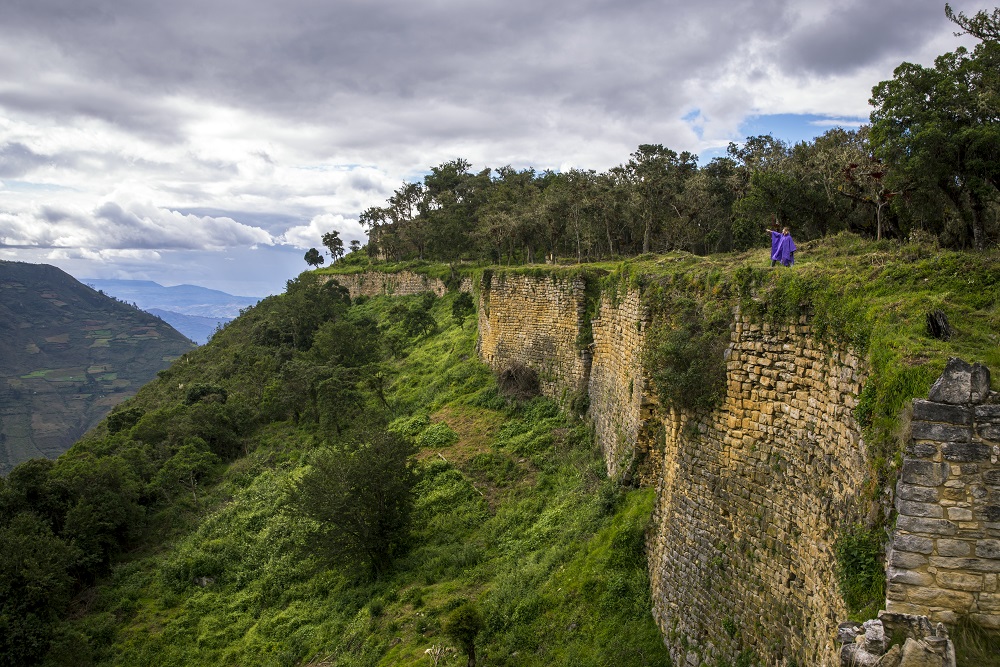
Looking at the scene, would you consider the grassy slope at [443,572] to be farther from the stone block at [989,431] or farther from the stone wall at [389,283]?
the stone wall at [389,283]

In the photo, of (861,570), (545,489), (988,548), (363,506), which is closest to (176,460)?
(363,506)

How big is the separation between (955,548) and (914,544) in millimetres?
248

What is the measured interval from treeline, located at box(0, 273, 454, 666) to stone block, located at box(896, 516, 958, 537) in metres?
12.6

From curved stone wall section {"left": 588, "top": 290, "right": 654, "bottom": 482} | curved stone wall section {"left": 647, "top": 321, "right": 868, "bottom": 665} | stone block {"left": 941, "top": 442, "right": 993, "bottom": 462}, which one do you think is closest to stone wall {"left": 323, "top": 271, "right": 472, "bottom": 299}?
curved stone wall section {"left": 588, "top": 290, "right": 654, "bottom": 482}

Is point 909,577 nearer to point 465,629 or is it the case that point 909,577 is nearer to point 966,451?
point 966,451

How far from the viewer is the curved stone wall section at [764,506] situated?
18.4 feet

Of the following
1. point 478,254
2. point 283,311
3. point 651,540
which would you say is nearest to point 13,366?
point 283,311

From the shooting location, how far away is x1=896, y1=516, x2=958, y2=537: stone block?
4199 mm

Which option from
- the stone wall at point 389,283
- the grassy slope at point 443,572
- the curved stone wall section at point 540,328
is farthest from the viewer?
the stone wall at point 389,283

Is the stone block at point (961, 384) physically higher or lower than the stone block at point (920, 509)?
higher

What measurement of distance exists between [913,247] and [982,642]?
443 centimetres

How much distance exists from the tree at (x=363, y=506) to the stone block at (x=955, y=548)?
12.7 meters

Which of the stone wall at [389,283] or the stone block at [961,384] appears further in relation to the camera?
the stone wall at [389,283]

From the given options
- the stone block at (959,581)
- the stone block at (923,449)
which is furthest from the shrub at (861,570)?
the stone block at (923,449)
